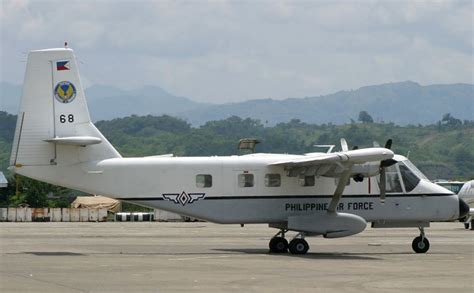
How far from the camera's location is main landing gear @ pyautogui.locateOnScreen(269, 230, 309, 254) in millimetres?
32844

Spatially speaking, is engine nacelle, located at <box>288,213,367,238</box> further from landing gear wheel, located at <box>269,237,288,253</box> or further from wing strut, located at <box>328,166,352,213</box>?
landing gear wheel, located at <box>269,237,288,253</box>

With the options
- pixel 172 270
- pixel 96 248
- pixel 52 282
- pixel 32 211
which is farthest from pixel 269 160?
pixel 32 211

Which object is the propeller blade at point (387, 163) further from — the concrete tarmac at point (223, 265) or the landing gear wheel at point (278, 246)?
the landing gear wheel at point (278, 246)

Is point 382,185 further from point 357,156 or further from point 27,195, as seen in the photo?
point 27,195

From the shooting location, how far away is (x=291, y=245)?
32938 mm

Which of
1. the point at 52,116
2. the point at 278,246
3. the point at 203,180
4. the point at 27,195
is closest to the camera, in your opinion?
the point at 52,116

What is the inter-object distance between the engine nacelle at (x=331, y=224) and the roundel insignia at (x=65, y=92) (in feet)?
27.8

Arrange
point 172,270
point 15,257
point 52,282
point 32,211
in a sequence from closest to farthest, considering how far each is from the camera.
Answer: point 52,282, point 172,270, point 15,257, point 32,211

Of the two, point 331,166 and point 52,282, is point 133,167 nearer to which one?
point 331,166

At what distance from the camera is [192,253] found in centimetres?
3278

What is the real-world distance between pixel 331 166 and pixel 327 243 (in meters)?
6.90

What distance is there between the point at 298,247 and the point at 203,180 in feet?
12.9

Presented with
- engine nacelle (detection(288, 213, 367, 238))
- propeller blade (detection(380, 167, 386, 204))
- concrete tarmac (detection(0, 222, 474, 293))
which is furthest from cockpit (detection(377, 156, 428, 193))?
concrete tarmac (detection(0, 222, 474, 293))

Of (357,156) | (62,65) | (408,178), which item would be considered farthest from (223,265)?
(408,178)
